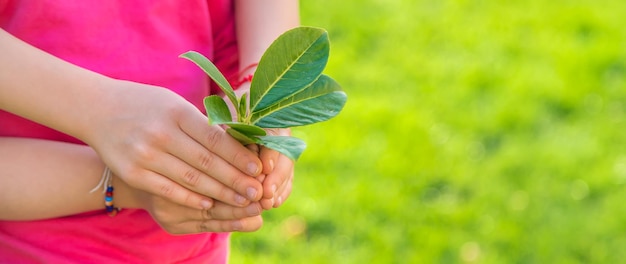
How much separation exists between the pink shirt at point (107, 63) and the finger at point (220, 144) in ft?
0.65

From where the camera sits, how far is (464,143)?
316 cm

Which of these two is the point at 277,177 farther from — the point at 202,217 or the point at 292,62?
the point at 292,62

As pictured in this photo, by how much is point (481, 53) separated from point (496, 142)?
692 millimetres

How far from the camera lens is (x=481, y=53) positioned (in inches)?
149

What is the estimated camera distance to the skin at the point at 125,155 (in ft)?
3.81

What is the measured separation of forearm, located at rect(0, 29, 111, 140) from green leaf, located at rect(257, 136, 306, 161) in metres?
0.26

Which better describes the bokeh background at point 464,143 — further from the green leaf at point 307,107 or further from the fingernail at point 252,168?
the green leaf at point 307,107

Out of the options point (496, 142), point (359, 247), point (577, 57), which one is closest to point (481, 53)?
point (577, 57)

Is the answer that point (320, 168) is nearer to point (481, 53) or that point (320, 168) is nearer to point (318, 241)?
point (318, 241)

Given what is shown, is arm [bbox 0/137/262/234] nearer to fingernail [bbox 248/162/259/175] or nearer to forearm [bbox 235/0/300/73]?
fingernail [bbox 248/162/259/175]

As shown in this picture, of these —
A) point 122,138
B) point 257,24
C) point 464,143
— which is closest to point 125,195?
point 122,138

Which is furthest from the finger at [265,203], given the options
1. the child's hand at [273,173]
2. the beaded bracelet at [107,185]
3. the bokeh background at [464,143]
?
the bokeh background at [464,143]

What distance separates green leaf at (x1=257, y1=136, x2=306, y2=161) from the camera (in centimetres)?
101

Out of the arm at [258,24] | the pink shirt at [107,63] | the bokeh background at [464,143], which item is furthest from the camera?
the bokeh background at [464,143]
